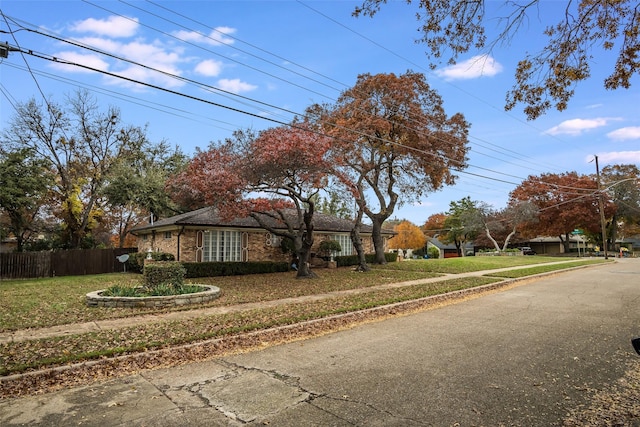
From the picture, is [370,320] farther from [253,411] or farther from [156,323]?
[253,411]

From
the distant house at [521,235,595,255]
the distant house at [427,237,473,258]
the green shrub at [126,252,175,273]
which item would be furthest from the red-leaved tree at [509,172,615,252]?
the green shrub at [126,252,175,273]

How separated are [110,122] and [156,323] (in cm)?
2552

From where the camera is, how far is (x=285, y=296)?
12531mm

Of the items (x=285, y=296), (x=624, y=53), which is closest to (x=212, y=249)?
(x=285, y=296)

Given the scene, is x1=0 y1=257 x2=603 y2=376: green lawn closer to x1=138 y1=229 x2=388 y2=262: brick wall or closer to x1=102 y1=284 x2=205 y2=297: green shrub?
x1=102 y1=284 x2=205 y2=297: green shrub

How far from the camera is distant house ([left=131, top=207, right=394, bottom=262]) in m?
20.3

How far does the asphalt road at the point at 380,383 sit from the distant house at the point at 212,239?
14283 mm

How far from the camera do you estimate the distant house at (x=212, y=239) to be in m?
20.3

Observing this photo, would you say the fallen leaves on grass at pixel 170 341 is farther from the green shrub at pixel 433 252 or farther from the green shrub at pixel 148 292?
the green shrub at pixel 433 252

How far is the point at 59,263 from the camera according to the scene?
69.4 ft

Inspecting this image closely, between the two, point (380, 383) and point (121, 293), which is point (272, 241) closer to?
point (121, 293)

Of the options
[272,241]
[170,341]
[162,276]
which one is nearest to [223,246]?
[272,241]

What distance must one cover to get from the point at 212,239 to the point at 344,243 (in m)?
10.00

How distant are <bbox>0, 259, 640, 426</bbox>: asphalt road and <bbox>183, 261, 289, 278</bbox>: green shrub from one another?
496 inches
